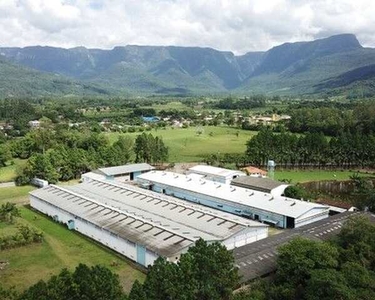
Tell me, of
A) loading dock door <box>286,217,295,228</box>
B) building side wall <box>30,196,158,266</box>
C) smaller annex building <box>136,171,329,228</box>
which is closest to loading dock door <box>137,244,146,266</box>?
building side wall <box>30,196,158,266</box>

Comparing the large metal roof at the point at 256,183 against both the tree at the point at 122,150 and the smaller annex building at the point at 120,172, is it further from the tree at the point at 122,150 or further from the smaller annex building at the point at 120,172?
the tree at the point at 122,150

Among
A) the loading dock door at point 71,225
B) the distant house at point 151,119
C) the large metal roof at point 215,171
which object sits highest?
the distant house at point 151,119

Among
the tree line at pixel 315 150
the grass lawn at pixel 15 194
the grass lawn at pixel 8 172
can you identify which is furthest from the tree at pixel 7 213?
the tree line at pixel 315 150

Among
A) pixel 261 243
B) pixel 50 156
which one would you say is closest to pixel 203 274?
pixel 261 243

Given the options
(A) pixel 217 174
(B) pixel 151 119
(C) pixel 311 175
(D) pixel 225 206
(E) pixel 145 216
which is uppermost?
(B) pixel 151 119

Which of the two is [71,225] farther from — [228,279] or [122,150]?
[122,150]

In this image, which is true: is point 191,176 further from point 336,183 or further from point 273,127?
point 273,127

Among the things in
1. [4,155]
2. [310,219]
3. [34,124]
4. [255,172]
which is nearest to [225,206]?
[310,219]
